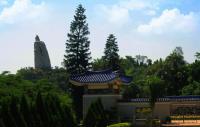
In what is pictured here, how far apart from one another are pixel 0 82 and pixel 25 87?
102 inches

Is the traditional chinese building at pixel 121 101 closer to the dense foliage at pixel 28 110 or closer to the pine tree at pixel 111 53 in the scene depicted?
the dense foliage at pixel 28 110

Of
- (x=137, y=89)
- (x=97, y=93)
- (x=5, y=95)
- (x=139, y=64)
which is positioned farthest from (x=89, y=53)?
(x=139, y=64)

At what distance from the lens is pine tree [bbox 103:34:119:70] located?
55.3 meters

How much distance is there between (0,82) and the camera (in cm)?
3006

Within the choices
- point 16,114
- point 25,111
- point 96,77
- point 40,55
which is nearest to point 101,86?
point 96,77

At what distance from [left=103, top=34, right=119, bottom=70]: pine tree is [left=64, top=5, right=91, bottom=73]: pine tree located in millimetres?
7346

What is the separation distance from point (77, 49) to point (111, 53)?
27.8ft

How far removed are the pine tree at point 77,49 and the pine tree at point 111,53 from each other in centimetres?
735

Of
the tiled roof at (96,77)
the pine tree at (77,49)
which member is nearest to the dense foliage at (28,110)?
the tiled roof at (96,77)

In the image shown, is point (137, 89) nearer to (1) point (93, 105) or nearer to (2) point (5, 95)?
(1) point (93, 105)

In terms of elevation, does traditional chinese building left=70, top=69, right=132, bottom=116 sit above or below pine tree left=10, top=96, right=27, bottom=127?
above

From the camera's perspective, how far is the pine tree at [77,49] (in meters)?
47.1

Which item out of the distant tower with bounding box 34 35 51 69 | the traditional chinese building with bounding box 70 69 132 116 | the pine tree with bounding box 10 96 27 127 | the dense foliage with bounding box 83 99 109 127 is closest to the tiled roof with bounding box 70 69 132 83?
the traditional chinese building with bounding box 70 69 132 116

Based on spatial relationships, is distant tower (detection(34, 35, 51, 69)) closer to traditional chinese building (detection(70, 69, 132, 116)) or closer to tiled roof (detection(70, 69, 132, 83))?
tiled roof (detection(70, 69, 132, 83))
